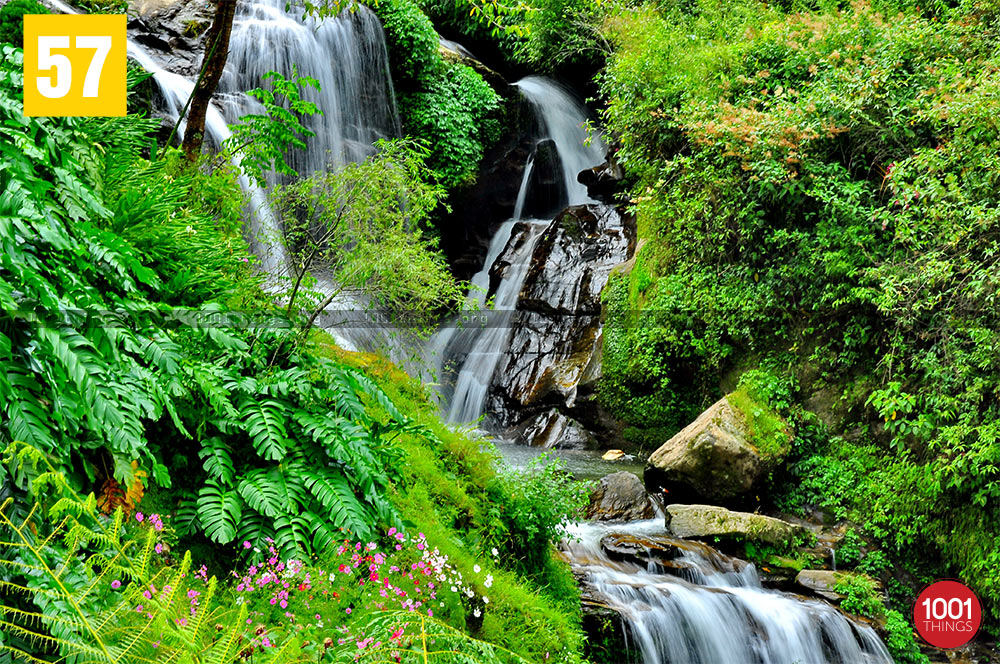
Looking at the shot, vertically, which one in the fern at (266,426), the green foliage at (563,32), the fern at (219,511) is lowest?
the fern at (219,511)

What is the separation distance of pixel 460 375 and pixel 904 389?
651 centimetres

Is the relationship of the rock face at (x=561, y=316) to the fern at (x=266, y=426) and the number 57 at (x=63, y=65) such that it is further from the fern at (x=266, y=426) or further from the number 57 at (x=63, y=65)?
the number 57 at (x=63, y=65)

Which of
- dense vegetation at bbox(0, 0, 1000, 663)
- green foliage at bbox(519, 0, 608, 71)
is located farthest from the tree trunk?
green foliage at bbox(519, 0, 608, 71)

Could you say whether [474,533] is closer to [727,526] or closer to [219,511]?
[219,511]

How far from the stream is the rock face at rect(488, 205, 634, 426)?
22mm

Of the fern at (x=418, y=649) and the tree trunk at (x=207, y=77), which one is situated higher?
the tree trunk at (x=207, y=77)

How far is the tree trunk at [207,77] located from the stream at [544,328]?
0.88 metres

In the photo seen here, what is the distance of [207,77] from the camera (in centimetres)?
553

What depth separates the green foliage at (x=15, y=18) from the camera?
4.68m

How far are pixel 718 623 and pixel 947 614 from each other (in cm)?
219

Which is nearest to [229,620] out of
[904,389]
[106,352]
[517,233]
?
[106,352]

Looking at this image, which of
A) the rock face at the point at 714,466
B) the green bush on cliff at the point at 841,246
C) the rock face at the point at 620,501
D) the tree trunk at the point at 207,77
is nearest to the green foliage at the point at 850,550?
the green bush on cliff at the point at 841,246

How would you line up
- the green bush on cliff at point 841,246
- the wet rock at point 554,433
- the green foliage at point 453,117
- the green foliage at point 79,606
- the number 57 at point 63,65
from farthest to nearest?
the green foliage at point 453,117
the wet rock at point 554,433
the green bush on cliff at point 841,246
the number 57 at point 63,65
the green foliage at point 79,606

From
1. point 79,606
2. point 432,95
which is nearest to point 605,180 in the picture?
point 432,95
